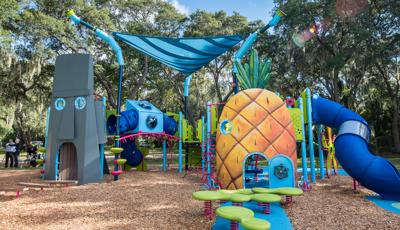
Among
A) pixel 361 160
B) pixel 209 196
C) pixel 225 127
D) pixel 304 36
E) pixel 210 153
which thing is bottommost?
pixel 209 196

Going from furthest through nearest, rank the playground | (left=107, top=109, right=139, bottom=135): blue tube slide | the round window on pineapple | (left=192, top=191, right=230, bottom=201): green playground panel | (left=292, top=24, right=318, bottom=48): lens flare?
(left=292, top=24, right=318, bottom=48): lens flare
(left=107, top=109, right=139, bottom=135): blue tube slide
the round window on pineapple
the playground
(left=192, top=191, right=230, bottom=201): green playground panel

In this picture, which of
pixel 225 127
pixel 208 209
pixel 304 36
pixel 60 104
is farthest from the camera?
pixel 304 36

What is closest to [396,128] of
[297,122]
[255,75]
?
[297,122]

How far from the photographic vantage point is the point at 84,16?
55.2 ft

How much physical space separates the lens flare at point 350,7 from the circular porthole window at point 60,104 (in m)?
15.6

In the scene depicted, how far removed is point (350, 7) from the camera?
16734mm

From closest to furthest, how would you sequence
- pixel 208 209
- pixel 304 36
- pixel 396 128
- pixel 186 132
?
1. pixel 208 209
2. pixel 186 132
3. pixel 304 36
4. pixel 396 128

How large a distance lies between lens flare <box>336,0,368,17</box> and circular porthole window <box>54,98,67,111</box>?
15.6 m

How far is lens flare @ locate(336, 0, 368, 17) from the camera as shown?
16.7 metres

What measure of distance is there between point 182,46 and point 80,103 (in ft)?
12.3

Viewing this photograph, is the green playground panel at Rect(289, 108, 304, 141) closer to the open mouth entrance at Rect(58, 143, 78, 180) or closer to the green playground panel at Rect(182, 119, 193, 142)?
the green playground panel at Rect(182, 119, 193, 142)

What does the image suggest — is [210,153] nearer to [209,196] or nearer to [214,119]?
[214,119]

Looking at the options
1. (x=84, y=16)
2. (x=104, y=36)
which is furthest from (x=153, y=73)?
(x=104, y=36)

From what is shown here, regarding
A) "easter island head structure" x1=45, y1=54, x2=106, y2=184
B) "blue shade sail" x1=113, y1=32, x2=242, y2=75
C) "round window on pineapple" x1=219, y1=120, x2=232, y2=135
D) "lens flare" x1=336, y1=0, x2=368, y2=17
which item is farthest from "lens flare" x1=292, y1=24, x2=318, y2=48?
"easter island head structure" x1=45, y1=54, x2=106, y2=184
